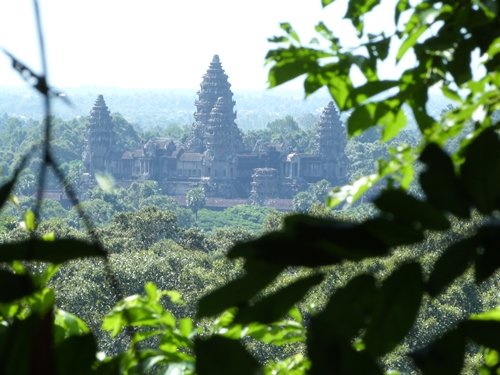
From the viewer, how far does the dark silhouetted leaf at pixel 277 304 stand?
433 mm

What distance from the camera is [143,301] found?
3.00 feet

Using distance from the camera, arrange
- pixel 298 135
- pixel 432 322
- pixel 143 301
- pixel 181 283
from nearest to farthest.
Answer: pixel 143 301, pixel 432 322, pixel 181 283, pixel 298 135

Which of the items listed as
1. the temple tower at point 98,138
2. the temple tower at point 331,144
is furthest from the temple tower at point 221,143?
the temple tower at point 98,138

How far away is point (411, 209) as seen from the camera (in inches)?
16.7

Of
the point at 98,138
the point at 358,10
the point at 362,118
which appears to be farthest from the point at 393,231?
the point at 98,138

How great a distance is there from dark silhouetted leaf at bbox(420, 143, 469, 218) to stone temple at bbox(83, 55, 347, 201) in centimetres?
4524

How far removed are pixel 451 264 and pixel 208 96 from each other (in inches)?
1915

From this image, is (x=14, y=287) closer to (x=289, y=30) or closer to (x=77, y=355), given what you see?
(x=77, y=355)

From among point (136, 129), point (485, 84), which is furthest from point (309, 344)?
point (136, 129)

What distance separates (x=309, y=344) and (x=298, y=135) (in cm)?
5166

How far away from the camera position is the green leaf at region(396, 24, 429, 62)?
81 cm

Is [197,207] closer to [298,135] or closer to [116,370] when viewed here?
[298,135]

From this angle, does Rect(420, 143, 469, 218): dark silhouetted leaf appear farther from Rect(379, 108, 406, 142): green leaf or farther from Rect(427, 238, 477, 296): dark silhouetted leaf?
Rect(379, 108, 406, 142): green leaf

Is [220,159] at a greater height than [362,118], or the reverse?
[220,159]
